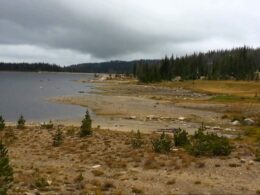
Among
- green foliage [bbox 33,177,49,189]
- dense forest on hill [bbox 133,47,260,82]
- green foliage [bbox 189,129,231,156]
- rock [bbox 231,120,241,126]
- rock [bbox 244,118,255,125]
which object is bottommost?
rock [bbox 231,120,241,126]

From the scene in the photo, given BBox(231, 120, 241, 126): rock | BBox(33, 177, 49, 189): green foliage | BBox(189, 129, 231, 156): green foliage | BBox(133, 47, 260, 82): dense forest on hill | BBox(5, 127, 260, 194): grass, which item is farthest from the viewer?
BBox(133, 47, 260, 82): dense forest on hill

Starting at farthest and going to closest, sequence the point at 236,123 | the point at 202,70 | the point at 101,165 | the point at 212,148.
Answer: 1. the point at 202,70
2. the point at 236,123
3. the point at 212,148
4. the point at 101,165

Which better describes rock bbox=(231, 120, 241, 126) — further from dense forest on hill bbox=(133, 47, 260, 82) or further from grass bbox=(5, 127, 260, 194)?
dense forest on hill bbox=(133, 47, 260, 82)

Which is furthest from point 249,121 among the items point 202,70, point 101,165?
point 202,70

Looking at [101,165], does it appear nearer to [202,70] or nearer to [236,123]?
[236,123]

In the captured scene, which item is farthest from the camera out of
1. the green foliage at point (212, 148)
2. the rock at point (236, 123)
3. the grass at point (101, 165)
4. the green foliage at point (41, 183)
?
the rock at point (236, 123)

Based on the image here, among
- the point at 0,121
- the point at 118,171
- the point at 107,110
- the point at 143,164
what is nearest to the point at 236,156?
the point at 143,164

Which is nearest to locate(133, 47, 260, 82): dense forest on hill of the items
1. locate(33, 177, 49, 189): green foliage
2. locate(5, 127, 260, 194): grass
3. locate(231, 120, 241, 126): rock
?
locate(231, 120, 241, 126): rock

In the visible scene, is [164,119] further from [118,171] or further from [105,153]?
[118,171]

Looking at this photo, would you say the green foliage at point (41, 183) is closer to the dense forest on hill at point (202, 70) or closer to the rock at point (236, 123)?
the rock at point (236, 123)

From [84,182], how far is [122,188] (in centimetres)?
192

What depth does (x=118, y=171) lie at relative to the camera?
68.3 feet

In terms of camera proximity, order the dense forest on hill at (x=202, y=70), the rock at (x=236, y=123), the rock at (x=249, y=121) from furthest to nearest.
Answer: the dense forest on hill at (x=202, y=70)
the rock at (x=236, y=123)
the rock at (x=249, y=121)

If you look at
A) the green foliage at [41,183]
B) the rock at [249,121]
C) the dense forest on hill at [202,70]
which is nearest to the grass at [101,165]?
the green foliage at [41,183]
